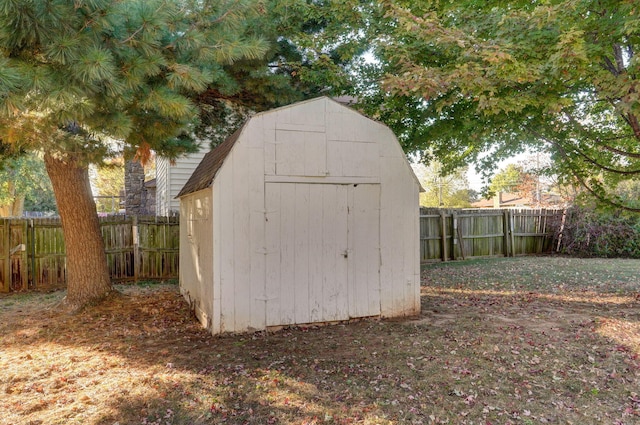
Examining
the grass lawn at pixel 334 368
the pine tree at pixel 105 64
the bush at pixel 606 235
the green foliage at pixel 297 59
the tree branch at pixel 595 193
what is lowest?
the grass lawn at pixel 334 368

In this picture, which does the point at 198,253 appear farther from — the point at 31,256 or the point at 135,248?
the point at 31,256

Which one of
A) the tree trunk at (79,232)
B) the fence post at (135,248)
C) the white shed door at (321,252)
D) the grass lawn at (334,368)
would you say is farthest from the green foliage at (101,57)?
the fence post at (135,248)

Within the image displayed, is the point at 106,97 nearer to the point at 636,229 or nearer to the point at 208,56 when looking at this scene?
the point at 208,56

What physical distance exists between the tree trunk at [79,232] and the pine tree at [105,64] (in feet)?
0.87

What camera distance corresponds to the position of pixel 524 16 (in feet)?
15.3

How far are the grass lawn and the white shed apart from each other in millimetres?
343

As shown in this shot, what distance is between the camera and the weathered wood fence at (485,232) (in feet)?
38.2

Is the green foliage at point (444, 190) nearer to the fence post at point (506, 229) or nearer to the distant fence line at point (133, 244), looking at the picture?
the fence post at point (506, 229)

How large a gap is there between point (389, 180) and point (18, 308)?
610 cm

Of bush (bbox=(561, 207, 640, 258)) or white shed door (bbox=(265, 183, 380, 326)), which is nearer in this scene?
white shed door (bbox=(265, 183, 380, 326))

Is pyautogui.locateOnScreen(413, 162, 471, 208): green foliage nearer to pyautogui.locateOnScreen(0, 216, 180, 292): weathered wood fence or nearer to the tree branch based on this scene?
the tree branch

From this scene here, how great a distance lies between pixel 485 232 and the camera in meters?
12.4

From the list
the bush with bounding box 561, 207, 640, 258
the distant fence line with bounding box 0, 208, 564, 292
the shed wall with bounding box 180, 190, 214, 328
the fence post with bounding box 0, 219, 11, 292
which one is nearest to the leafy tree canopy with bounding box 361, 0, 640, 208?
the shed wall with bounding box 180, 190, 214, 328

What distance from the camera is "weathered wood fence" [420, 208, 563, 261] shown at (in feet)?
38.2
